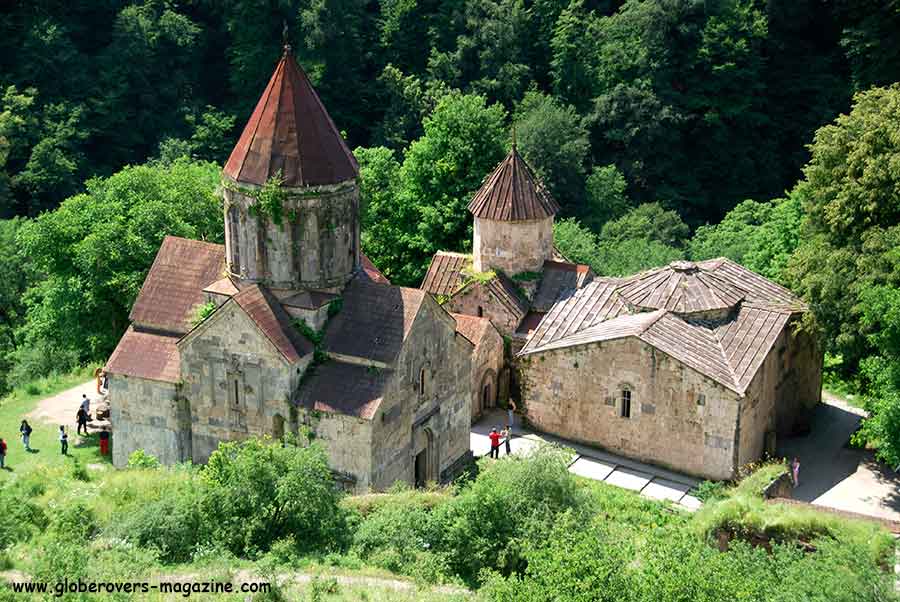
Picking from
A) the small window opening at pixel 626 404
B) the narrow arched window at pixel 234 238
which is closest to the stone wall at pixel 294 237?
the narrow arched window at pixel 234 238

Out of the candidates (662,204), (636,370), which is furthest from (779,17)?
(636,370)

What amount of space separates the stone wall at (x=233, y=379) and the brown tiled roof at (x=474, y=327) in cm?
649

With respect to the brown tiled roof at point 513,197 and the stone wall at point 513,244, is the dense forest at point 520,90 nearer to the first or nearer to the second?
the brown tiled roof at point 513,197

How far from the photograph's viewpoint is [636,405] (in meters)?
30.2

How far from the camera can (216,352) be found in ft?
87.4

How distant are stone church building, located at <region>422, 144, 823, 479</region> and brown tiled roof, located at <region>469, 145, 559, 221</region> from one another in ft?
0.12

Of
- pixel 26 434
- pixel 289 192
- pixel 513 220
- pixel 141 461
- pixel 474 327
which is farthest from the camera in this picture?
pixel 513 220

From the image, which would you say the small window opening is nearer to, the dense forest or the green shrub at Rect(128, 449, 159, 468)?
the green shrub at Rect(128, 449, 159, 468)

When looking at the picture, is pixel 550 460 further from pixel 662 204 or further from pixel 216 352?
pixel 662 204

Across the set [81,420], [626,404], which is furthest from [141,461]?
[626,404]

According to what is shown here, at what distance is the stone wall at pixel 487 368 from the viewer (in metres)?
32.2

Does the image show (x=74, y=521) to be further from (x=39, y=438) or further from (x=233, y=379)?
(x=39, y=438)

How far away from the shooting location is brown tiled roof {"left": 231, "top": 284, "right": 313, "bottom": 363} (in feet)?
85.5

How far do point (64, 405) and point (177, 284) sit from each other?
745 cm
